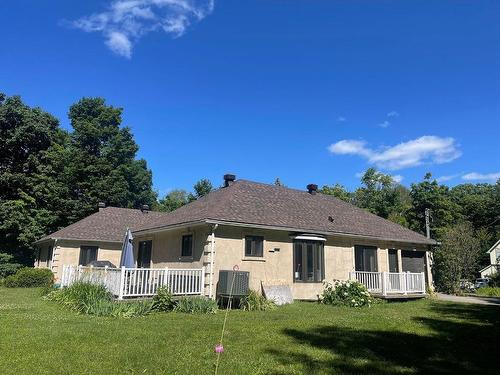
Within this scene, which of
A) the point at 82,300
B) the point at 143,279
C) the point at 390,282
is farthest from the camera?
the point at 390,282

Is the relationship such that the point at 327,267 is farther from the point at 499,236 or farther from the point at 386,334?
the point at 499,236

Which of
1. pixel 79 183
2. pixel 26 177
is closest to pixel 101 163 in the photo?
pixel 79 183

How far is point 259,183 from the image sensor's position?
22.9 m

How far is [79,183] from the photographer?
40.8 m

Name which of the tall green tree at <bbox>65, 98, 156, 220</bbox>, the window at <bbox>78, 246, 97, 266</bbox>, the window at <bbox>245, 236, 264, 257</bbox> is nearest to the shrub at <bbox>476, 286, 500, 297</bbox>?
the window at <bbox>245, 236, 264, 257</bbox>

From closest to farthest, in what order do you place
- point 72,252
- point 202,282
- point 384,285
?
point 202,282
point 384,285
point 72,252

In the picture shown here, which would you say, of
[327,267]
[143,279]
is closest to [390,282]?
[327,267]

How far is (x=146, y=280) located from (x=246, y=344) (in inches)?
283

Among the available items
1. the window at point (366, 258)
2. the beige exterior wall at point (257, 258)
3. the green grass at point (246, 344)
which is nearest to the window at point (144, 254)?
the beige exterior wall at point (257, 258)

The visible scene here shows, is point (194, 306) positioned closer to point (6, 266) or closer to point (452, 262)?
point (452, 262)

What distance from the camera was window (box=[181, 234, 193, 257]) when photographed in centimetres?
1755

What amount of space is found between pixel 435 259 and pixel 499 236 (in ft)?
124

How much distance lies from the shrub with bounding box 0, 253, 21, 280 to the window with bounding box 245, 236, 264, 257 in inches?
960

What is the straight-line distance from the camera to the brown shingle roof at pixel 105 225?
26.4m
